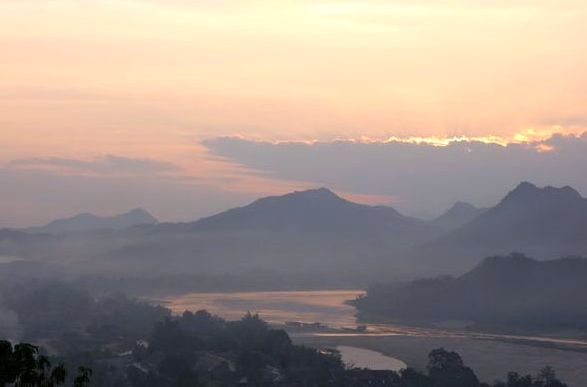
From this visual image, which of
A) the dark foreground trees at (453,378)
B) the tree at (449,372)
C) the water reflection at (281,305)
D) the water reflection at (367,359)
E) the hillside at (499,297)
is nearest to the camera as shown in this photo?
the dark foreground trees at (453,378)

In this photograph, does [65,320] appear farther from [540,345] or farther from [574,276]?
[574,276]

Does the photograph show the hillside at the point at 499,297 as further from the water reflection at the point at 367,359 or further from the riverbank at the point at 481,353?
the water reflection at the point at 367,359

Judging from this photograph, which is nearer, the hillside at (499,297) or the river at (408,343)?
the river at (408,343)

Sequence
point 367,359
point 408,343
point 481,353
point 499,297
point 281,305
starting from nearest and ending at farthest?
point 367,359
point 481,353
point 408,343
point 281,305
point 499,297

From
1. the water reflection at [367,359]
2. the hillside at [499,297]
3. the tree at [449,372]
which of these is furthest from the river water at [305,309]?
the tree at [449,372]

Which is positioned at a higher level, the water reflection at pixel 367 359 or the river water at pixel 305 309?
the river water at pixel 305 309

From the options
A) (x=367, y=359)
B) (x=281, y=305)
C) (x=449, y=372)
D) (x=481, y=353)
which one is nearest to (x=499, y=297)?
(x=281, y=305)

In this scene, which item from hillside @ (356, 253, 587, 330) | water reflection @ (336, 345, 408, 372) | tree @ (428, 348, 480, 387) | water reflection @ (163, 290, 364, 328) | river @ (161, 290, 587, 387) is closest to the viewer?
tree @ (428, 348, 480, 387)

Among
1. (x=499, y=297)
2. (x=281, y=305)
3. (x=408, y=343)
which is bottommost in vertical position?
(x=408, y=343)

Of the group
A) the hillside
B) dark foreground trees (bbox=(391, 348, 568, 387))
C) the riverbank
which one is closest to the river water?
the riverbank

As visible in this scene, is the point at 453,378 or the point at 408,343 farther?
the point at 408,343

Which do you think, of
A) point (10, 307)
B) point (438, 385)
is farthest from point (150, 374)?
point (10, 307)

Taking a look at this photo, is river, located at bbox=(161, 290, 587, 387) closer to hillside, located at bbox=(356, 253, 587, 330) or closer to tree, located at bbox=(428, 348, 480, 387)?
tree, located at bbox=(428, 348, 480, 387)

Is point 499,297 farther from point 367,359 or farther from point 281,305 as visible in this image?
point 367,359
